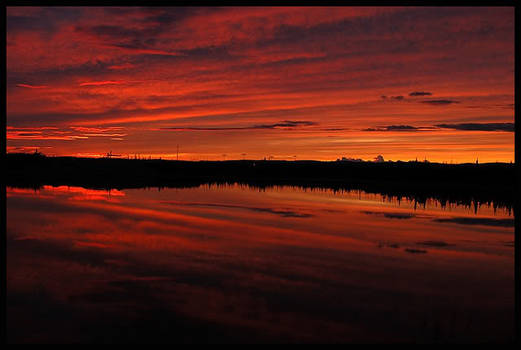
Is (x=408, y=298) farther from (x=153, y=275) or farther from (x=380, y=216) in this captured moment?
(x=380, y=216)

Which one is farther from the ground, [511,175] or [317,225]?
[511,175]

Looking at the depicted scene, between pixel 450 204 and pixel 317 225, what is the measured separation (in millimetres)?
12917

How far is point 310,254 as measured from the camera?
14.8 m

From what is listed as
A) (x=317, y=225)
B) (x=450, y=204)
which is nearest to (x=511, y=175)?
(x=450, y=204)

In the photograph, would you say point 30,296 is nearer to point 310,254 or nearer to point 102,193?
point 310,254

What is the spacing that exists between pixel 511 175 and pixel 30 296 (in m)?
55.7

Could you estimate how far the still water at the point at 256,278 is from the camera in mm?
8938

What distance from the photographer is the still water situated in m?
8.94

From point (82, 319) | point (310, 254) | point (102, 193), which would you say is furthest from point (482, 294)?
point (102, 193)

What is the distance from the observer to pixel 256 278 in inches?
473

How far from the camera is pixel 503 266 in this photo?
13.8 m

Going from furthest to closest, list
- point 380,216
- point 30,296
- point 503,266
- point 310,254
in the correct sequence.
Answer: point 380,216 → point 310,254 → point 503,266 → point 30,296

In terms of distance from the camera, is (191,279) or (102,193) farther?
(102,193)

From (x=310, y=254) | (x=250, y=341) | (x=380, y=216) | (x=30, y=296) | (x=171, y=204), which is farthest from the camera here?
(x=171, y=204)
